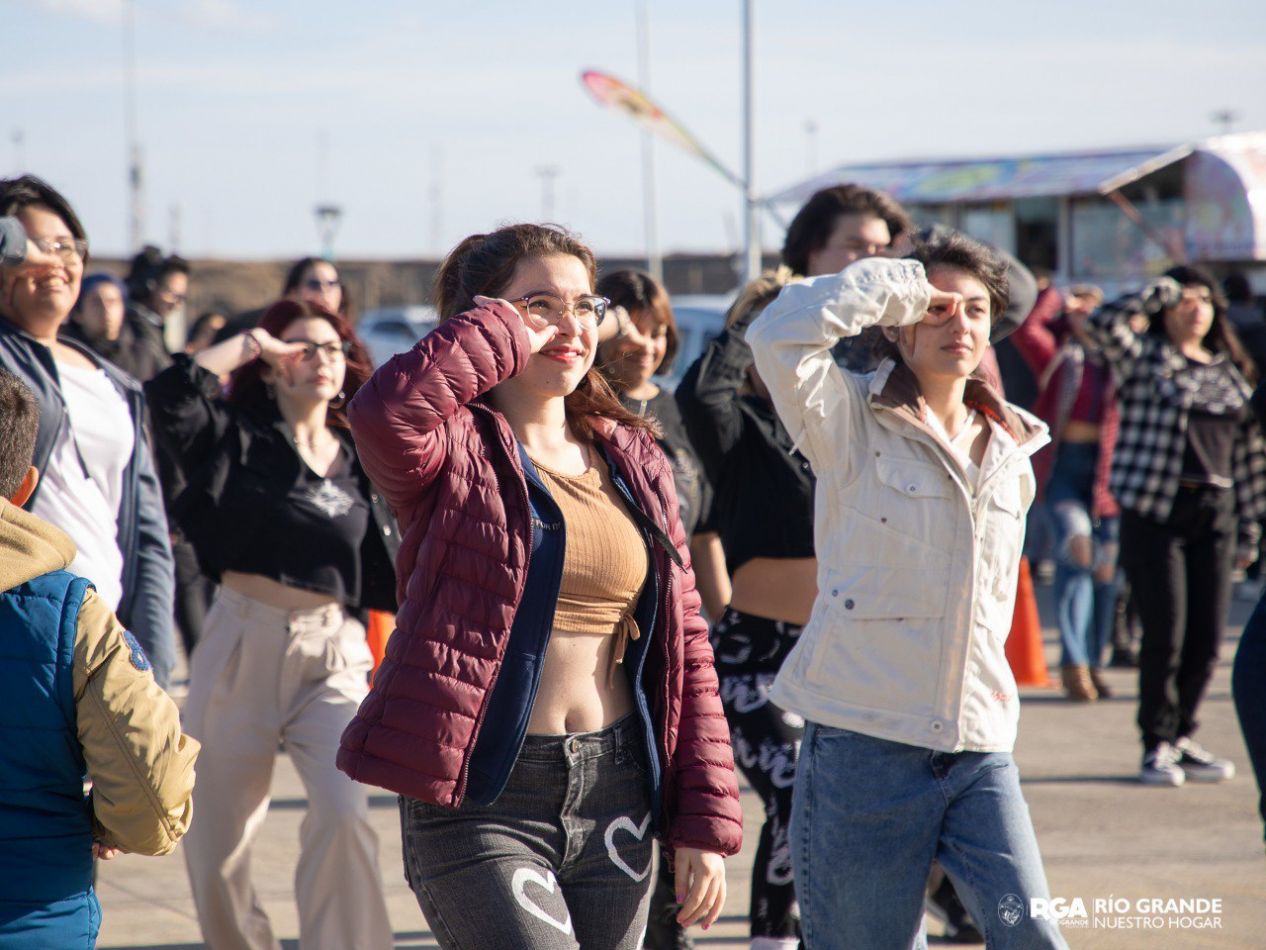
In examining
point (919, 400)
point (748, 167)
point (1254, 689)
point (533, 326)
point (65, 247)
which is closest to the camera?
point (533, 326)

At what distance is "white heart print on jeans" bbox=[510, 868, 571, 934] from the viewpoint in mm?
2662

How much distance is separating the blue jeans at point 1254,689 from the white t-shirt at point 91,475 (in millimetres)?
2936

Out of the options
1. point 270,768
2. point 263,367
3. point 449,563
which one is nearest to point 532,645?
point 449,563

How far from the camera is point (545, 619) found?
2.76 m

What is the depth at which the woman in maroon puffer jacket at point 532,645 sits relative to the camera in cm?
267

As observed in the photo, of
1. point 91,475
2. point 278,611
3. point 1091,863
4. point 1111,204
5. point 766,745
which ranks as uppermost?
point 1111,204

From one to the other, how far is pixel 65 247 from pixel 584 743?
2.20 meters

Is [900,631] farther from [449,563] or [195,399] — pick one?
[195,399]

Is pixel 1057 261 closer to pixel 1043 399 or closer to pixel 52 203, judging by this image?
pixel 1043 399

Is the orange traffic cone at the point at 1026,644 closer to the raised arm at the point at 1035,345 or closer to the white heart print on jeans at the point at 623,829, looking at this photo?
the white heart print on jeans at the point at 623,829

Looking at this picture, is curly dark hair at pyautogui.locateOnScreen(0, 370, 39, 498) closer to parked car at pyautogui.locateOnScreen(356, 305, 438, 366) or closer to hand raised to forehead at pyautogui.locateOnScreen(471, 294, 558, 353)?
hand raised to forehead at pyautogui.locateOnScreen(471, 294, 558, 353)

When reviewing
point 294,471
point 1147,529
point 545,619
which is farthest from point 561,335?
point 1147,529

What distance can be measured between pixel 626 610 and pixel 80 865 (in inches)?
42.1

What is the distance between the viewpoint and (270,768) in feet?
14.7
